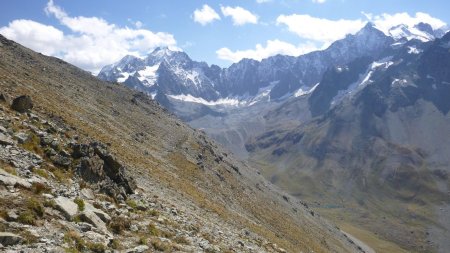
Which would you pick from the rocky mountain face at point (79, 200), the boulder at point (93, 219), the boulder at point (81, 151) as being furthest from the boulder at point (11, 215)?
the boulder at point (81, 151)

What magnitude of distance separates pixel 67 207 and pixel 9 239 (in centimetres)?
474

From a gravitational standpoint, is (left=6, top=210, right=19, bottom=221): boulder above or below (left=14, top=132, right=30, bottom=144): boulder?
below

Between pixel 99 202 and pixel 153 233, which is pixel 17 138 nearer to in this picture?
pixel 99 202

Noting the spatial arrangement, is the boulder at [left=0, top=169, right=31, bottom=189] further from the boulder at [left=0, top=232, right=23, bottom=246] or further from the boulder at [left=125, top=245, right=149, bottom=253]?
the boulder at [left=125, top=245, right=149, bottom=253]

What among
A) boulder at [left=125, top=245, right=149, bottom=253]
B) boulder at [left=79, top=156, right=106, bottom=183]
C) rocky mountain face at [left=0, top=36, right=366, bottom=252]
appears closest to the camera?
rocky mountain face at [left=0, top=36, right=366, bottom=252]

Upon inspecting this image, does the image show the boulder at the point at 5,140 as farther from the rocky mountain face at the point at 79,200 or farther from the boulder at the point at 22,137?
the boulder at the point at 22,137

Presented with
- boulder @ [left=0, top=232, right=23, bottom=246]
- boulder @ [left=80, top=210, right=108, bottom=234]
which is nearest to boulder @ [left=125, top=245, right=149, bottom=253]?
boulder @ [left=80, top=210, right=108, bottom=234]

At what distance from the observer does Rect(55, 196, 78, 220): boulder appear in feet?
73.5

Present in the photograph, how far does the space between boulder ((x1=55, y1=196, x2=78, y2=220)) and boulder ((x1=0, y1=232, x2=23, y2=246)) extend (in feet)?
12.5

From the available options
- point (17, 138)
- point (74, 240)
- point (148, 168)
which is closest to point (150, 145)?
point (148, 168)

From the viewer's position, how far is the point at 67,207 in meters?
23.0

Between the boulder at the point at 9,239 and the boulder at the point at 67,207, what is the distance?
151 inches

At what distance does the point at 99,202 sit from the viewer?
2670 cm

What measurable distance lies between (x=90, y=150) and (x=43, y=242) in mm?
13837
